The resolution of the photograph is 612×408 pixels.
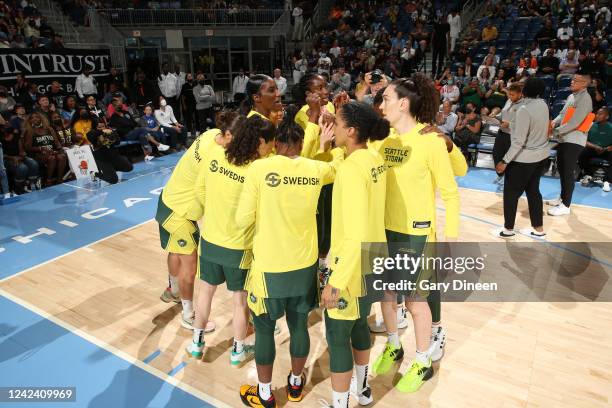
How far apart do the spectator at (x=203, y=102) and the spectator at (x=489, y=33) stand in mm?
7571

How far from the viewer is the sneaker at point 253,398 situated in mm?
2727

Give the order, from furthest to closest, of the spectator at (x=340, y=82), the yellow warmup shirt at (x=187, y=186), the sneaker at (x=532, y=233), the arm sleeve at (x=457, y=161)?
the spectator at (x=340, y=82) < the sneaker at (x=532, y=233) < the yellow warmup shirt at (x=187, y=186) < the arm sleeve at (x=457, y=161)

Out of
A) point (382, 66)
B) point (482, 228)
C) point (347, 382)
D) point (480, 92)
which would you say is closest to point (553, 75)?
point (480, 92)

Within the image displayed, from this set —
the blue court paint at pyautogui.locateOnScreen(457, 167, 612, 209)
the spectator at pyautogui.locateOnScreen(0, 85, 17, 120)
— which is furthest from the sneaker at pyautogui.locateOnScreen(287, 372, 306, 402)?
the spectator at pyautogui.locateOnScreen(0, 85, 17, 120)

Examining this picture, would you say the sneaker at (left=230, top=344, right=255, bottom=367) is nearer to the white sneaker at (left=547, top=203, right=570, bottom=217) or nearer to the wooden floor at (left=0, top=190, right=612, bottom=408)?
the wooden floor at (left=0, top=190, right=612, bottom=408)

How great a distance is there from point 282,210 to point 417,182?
805 mm

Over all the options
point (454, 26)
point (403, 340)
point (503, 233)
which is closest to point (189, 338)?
point (403, 340)

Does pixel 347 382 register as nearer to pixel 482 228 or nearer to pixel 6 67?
pixel 482 228

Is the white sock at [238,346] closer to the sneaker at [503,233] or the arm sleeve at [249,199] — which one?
the arm sleeve at [249,199]

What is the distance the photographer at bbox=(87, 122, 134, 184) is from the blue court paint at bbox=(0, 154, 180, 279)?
0.20 meters

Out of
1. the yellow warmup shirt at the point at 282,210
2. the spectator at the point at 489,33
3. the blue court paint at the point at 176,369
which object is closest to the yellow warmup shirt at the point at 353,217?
the yellow warmup shirt at the point at 282,210

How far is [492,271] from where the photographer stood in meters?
4.55

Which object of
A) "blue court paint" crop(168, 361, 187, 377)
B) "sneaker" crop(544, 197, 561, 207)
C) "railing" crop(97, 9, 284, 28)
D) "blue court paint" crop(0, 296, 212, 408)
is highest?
"railing" crop(97, 9, 284, 28)

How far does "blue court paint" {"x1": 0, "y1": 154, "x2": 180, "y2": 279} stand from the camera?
16.6ft
